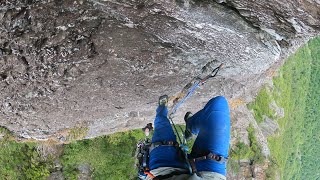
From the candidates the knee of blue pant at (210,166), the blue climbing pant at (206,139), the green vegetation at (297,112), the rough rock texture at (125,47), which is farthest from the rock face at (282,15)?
the green vegetation at (297,112)

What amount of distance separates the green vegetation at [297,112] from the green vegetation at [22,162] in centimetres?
1075

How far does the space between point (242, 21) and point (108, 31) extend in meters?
1.63

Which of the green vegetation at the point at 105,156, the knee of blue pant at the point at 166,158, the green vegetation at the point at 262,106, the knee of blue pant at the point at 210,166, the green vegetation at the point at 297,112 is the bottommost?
the green vegetation at the point at 297,112

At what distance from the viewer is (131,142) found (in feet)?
34.5

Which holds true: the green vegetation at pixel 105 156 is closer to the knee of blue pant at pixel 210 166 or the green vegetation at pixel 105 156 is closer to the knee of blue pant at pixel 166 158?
the knee of blue pant at pixel 166 158

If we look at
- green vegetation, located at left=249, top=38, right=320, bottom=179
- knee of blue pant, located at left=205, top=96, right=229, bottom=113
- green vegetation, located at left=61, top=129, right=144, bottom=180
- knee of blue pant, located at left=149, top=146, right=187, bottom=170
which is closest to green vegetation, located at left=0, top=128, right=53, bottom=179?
green vegetation, located at left=61, top=129, right=144, bottom=180

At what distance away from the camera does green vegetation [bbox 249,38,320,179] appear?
21734 millimetres

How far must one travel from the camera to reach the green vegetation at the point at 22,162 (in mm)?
8844

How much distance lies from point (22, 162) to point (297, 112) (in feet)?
83.9

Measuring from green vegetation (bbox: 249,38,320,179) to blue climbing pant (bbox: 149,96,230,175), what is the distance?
12223 mm

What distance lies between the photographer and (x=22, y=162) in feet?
29.9

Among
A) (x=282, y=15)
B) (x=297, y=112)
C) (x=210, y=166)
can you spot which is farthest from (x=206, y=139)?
(x=297, y=112)

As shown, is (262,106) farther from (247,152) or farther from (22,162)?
(22,162)

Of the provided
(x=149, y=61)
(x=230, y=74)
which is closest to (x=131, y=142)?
(x=230, y=74)
